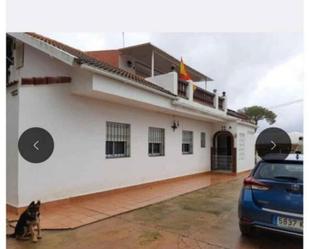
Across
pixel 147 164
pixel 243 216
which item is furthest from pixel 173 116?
pixel 243 216

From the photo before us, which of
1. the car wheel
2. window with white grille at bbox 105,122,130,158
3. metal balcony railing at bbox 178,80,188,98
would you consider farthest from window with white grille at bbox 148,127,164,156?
the car wheel

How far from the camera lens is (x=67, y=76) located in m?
7.54

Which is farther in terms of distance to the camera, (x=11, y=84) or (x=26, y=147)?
(x=11, y=84)

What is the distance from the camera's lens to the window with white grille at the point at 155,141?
11.3m

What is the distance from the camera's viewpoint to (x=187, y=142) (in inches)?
561

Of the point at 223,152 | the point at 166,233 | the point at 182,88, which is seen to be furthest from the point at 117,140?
the point at 223,152

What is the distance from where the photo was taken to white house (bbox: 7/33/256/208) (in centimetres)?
674

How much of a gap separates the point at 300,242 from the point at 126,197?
5.17 m

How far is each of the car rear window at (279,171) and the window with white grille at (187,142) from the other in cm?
887

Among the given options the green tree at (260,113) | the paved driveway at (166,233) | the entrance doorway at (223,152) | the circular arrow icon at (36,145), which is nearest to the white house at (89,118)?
the circular arrow icon at (36,145)

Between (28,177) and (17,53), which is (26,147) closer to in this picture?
(28,177)

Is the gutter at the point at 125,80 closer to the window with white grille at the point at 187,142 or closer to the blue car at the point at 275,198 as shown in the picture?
the window with white grille at the point at 187,142

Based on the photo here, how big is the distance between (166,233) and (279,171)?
253 cm

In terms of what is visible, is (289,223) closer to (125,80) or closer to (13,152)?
(125,80)
